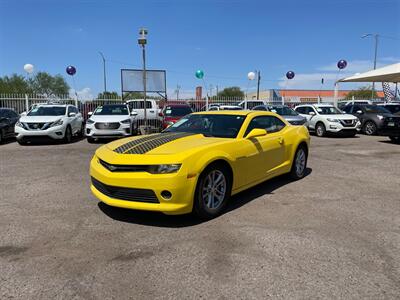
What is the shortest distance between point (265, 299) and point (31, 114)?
1304 cm

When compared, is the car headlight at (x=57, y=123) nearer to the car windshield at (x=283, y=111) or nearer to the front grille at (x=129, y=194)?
the front grille at (x=129, y=194)

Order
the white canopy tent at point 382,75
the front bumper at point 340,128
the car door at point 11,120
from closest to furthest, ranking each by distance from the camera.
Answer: the car door at point 11,120, the front bumper at point 340,128, the white canopy tent at point 382,75

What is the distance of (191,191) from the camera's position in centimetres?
412

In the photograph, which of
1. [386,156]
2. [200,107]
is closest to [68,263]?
[386,156]

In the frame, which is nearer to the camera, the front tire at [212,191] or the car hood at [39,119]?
the front tire at [212,191]

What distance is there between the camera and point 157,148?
174 inches

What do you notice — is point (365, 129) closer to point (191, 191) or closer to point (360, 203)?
point (360, 203)

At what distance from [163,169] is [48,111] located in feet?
37.2

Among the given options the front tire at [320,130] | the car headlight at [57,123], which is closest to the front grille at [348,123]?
the front tire at [320,130]

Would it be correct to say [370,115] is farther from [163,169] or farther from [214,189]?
[163,169]

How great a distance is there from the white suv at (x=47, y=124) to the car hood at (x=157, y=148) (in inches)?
336

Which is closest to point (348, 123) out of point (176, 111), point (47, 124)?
point (176, 111)

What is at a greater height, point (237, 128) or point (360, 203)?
point (237, 128)

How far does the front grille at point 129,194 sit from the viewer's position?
4.09 metres
